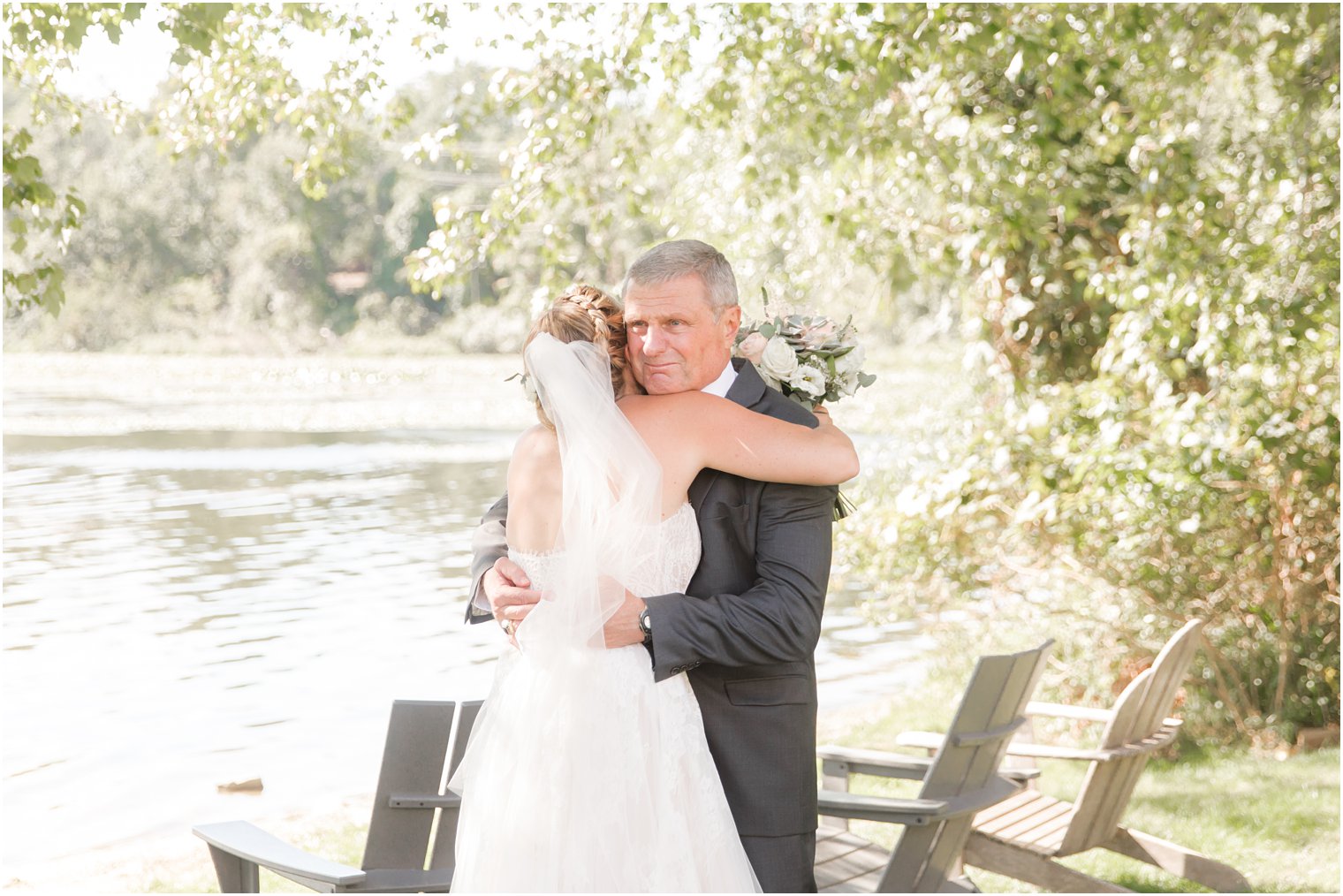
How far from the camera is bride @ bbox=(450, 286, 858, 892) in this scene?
2684mm

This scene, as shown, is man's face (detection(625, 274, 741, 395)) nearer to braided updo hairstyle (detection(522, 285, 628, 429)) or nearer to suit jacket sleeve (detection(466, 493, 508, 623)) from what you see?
braided updo hairstyle (detection(522, 285, 628, 429))

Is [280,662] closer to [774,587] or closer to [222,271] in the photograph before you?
[774,587]

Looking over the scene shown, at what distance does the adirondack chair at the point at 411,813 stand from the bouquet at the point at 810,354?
1.27m

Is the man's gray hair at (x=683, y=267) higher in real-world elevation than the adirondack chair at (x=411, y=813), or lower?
higher

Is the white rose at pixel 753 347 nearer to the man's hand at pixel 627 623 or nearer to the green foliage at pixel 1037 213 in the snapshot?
the man's hand at pixel 627 623

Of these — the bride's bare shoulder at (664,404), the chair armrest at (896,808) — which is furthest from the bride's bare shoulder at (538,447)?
the chair armrest at (896,808)

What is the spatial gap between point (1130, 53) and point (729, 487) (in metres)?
5.40

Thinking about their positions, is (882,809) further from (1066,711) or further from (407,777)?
(1066,711)

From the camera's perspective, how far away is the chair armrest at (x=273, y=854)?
3.50 meters

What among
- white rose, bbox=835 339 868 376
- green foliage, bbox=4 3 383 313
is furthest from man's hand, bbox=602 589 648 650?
green foliage, bbox=4 3 383 313

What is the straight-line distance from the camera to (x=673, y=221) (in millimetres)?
10703

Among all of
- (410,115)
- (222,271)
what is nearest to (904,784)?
(410,115)

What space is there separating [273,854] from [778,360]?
1900mm

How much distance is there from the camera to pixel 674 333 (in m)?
2.78
